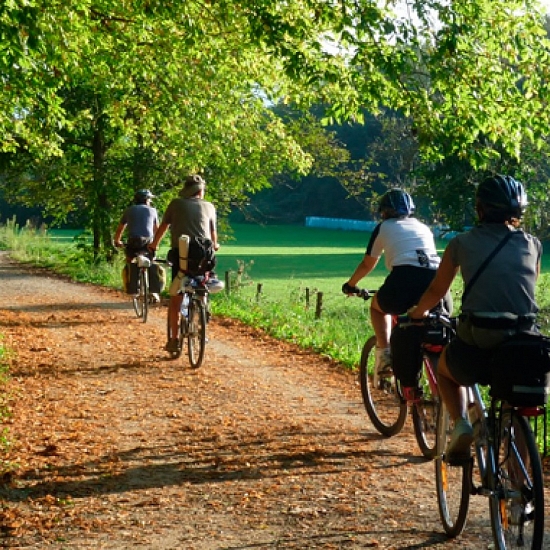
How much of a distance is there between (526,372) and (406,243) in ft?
8.85

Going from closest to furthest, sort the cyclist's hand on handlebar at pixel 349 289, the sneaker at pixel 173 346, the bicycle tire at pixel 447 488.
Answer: the bicycle tire at pixel 447 488 < the cyclist's hand on handlebar at pixel 349 289 < the sneaker at pixel 173 346

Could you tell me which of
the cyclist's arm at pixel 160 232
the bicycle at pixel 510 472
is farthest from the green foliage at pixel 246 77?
the bicycle at pixel 510 472

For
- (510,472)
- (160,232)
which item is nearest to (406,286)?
(510,472)

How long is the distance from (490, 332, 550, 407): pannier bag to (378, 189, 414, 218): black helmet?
2.88 m

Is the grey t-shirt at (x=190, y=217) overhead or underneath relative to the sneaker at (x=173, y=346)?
overhead

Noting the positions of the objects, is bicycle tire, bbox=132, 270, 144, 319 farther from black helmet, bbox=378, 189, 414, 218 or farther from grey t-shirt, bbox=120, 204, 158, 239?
black helmet, bbox=378, 189, 414, 218

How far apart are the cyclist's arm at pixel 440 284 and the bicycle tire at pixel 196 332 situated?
5615mm

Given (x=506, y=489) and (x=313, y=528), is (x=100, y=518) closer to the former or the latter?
(x=313, y=528)

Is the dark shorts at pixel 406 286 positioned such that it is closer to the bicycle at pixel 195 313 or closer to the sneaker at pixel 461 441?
the sneaker at pixel 461 441

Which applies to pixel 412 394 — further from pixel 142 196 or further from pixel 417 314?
pixel 142 196

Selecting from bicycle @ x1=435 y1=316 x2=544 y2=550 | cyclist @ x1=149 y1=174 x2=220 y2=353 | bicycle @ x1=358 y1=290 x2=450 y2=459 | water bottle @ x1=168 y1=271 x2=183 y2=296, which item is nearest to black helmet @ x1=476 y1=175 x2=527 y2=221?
bicycle @ x1=435 y1=316 x2=544 y2=550

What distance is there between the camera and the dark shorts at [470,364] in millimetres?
4602

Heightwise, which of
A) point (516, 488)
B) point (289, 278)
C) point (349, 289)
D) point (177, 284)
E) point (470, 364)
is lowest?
point (289, 278)

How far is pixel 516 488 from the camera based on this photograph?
4.47 meters
